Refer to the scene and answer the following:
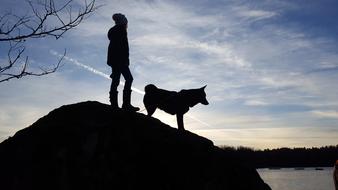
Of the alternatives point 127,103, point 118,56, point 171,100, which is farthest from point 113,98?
point 171,100

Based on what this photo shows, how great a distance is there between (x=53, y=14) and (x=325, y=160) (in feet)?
594

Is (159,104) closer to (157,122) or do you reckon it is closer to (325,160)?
(157,122)

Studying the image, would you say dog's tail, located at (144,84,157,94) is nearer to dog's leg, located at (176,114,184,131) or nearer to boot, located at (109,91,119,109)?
dog's leg, located at (176,114,184,131)

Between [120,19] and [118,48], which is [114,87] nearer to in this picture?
[118,48]

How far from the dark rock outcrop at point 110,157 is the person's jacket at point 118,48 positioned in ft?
4.12

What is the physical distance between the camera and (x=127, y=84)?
11.6 meters

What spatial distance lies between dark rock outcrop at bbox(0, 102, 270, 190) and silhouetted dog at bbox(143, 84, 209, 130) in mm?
1031

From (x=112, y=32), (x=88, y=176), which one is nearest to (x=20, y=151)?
(x=88, y=176)

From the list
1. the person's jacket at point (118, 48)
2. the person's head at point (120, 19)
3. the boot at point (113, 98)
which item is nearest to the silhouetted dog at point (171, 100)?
the boot at point (113, 98)

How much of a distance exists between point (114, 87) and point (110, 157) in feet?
7.64

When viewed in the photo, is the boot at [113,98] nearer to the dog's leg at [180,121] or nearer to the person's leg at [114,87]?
the person's leg at [114,87]

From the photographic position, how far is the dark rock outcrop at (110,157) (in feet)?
32.3

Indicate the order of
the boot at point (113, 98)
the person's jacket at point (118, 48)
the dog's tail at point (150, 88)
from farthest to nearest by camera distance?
the dog's tail at point (150, 88) → the boot at point (113, 98) → the person's jacket at point (118, 48)

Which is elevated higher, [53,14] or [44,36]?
[53,14]
